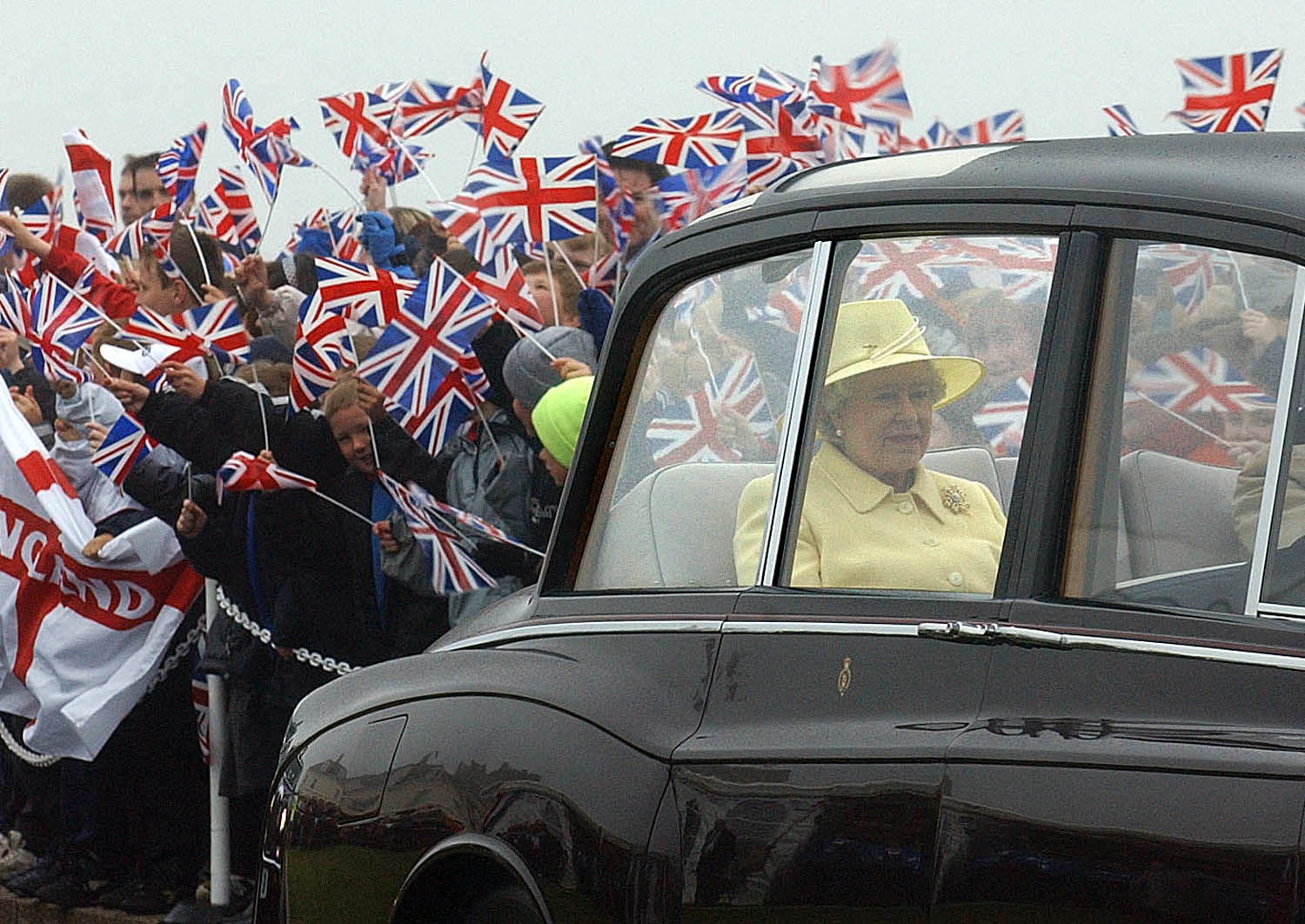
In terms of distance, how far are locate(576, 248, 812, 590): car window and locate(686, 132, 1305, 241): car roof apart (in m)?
0.16

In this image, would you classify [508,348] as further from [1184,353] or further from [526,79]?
[1184,353]

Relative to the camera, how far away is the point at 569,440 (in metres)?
5.93

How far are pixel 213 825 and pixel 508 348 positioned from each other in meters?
2.11

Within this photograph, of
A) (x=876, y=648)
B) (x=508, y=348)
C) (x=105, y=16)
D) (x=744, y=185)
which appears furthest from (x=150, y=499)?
(x=876, y=648)

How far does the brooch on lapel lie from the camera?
10.3ft

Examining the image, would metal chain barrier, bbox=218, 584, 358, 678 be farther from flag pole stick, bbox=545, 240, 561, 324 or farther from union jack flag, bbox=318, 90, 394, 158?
union jack flag, bbox=318, 90, 394, 158

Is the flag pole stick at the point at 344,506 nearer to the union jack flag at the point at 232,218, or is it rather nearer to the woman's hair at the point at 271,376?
the woman's hair at the point at 271,376

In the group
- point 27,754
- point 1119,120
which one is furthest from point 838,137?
point 27,754

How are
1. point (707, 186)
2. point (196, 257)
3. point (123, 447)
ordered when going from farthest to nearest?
point (196, 257), point (123, 447), point (707, 186)

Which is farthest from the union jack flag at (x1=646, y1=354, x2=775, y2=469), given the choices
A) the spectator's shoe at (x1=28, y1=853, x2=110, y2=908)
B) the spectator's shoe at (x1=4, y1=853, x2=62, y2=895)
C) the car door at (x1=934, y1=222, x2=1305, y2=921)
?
the spectator's shoe at (x1=4, y1=853, x2=62, y2=895)

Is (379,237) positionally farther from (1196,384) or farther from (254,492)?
(1196,384)

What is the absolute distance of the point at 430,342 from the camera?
6.40m

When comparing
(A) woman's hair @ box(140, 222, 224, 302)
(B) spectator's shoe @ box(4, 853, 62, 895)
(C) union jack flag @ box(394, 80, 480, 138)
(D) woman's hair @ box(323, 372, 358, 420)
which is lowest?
(B) spectator's shoe @ box(4, 853, 62, 895)

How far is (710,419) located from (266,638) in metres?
3.77
